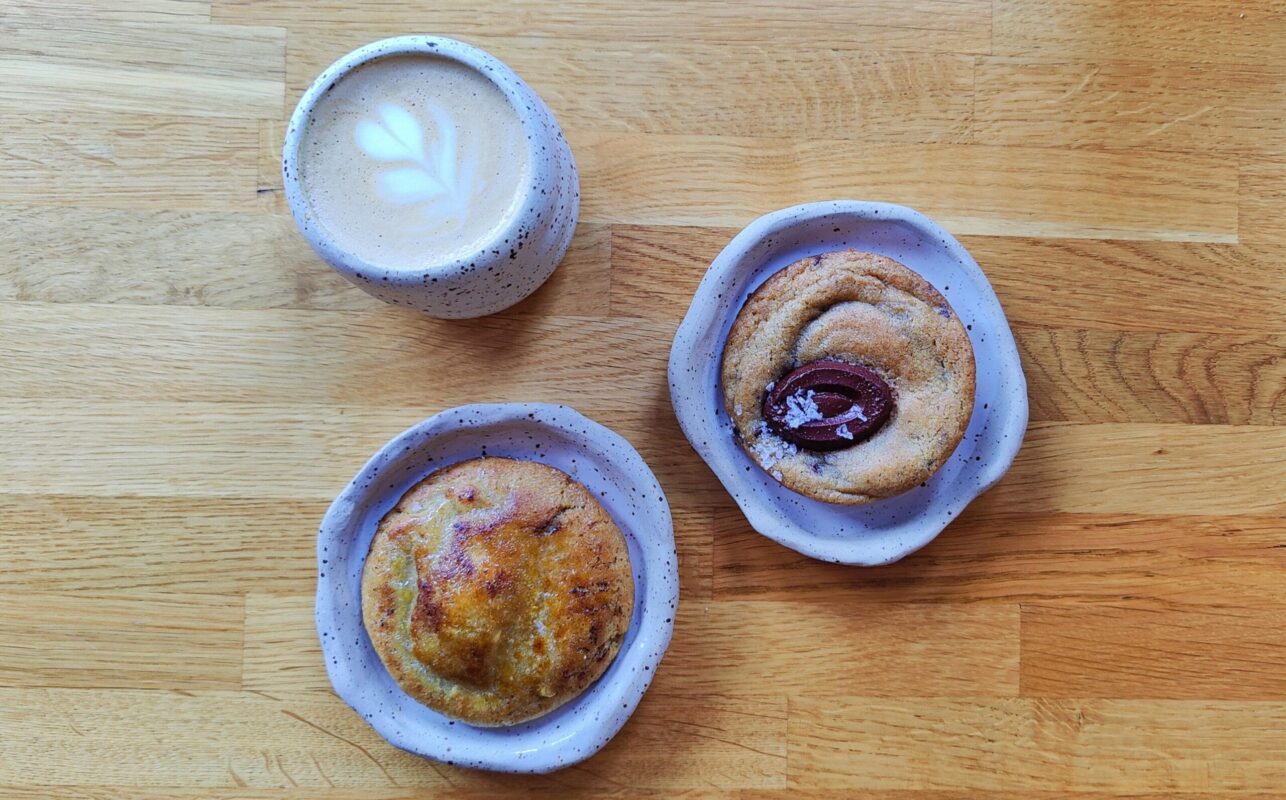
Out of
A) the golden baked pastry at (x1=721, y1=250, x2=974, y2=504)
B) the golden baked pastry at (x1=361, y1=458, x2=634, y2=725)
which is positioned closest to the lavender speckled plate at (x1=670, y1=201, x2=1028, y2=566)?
the golden baked pastry at (x1=721, y1=250, x2=974, y2=504)

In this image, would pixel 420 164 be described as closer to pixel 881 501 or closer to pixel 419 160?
pixel 419 160

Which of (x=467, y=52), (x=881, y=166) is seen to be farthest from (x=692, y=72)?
(x=467, y=52)

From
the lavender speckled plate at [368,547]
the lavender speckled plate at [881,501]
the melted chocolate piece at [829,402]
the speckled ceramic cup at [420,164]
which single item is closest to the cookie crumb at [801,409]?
the melted chocolate piece at [829,402]

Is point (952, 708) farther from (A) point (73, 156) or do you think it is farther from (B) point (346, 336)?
(A) point (73, 156)

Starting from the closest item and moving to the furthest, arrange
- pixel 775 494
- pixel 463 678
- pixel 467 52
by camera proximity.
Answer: pixel 467 52 → pixel 463 678 → pixel 775 494

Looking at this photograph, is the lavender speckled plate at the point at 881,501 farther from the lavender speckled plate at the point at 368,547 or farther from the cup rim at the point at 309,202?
the cup rim at the point at 309,202

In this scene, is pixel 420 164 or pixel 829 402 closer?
pixel 420 164

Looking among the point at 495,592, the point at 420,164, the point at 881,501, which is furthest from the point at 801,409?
the point at 420,164
